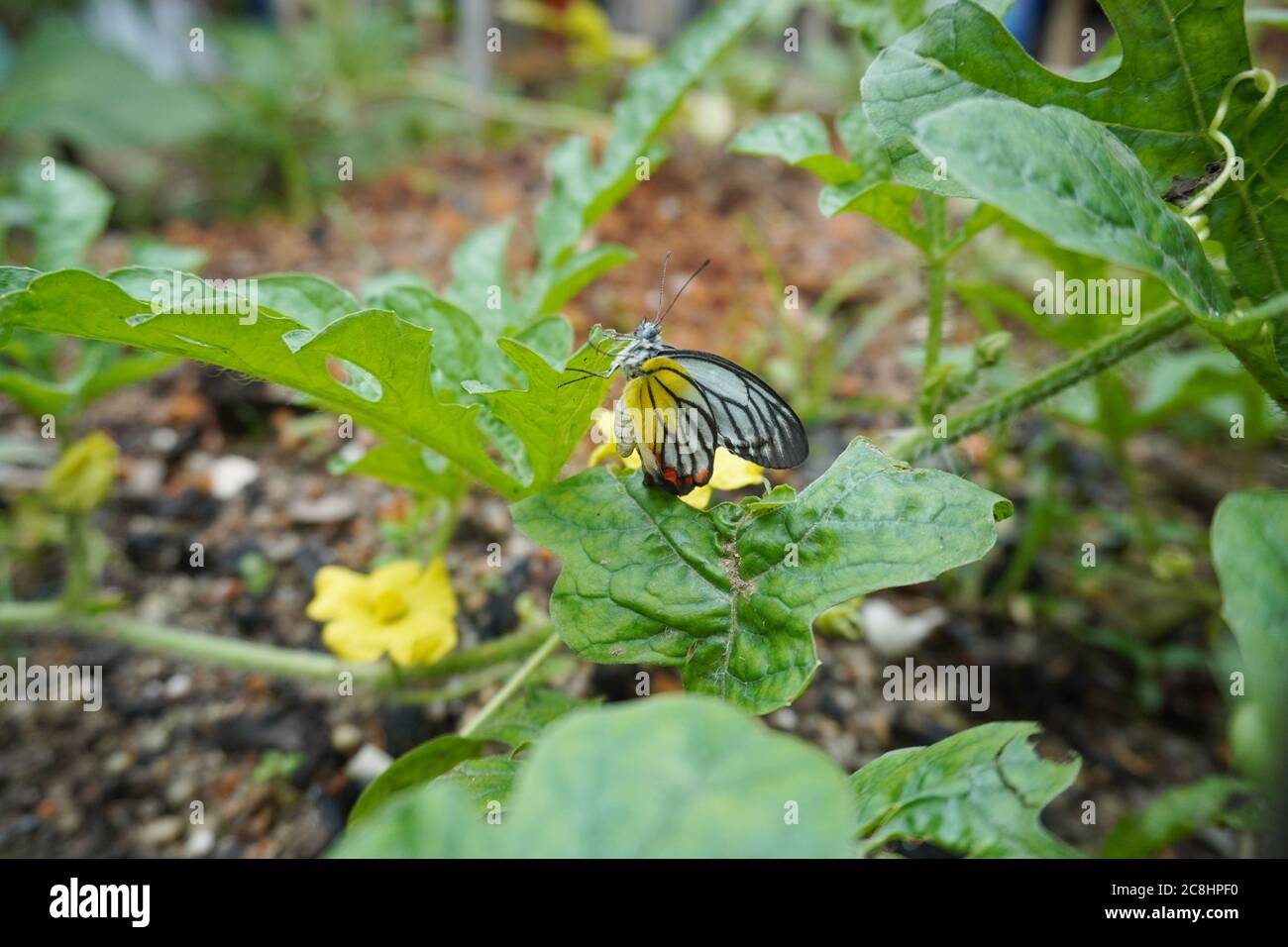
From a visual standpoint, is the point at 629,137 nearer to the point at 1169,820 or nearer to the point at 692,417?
the point at 692,417

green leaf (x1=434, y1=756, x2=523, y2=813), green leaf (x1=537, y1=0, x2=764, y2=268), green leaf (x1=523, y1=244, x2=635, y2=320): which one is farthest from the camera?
green leaf (x1=537, y1=0, x2=764, y2=268)

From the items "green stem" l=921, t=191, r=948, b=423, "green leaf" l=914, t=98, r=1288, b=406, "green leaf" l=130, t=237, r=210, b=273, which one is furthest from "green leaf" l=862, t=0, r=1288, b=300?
"green leaf" l=130, t=237, r=210, b=273

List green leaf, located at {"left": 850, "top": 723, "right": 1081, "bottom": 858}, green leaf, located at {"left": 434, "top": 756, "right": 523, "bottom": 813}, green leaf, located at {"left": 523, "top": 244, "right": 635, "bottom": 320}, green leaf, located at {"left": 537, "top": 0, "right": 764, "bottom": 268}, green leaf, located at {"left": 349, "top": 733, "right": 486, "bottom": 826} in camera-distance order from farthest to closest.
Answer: green leaf, located at {"left": 537, "top": 0, "right": 764, "bottom": 268}, green leaf, located at {"left": 523, "top": 244, "right": 635, "bottom": 320}, green leaf, located at {"left": 349, "top": 733, "right": 486, "bottom": 826}, green leaf, located at {"left": 434, "top": 756, "right": 523, "bottom": 813}, green leaf, located at {"left": 850, "top": 723, "right": 1081, "bottom": 858}

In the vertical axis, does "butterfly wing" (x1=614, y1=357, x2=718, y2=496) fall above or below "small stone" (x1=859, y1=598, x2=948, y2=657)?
above

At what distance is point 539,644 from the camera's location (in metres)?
1.43

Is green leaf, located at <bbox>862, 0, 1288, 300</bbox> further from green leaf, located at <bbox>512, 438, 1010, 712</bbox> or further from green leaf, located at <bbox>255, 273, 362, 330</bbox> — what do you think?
green leaf, located at <bbox>255, 273, 362, 330</bbox>

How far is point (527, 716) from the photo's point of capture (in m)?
1.20

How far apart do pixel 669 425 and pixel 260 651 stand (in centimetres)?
95

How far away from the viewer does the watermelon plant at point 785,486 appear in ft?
2.07

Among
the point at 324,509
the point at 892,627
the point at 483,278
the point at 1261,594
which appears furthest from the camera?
the point at 324,509

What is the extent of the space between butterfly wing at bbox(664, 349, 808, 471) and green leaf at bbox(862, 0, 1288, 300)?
33cm

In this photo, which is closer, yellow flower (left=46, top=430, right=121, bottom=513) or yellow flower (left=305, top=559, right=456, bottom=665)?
yellow flower (left=305, top=559, right=456, bottom=665)

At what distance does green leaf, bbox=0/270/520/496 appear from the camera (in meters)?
0.98

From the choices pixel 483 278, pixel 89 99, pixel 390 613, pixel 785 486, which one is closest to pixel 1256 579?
pixel 785 486
